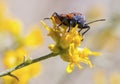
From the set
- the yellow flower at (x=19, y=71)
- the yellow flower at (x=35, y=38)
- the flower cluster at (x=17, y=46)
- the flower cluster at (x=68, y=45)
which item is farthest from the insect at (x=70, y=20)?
the yellow flower at (x=35, y=38)

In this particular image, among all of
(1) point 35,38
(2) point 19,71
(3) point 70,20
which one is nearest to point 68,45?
(3) point 70,20

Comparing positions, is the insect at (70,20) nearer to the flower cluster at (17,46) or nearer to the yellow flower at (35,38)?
the flower cluster at (17,46)

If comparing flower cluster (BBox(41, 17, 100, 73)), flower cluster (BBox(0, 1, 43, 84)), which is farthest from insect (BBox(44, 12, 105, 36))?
flower cluster (BBox(0, 1, 43, 84))

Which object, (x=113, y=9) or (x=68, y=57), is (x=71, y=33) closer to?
(x=68, y=57)

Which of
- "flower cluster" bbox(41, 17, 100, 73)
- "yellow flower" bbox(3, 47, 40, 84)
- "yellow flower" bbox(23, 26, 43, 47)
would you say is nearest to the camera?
"flower cluster" bbox(41, 17, 100, 73)

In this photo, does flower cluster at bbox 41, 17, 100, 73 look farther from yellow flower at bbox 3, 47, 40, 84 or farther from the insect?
yellow flower at bbox 3, 47, 40, 84

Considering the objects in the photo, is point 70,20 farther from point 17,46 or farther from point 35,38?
point 17,46
